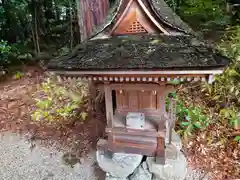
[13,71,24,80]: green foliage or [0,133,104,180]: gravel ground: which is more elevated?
[13,71,24,80]: green foliage

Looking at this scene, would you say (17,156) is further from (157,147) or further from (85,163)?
(157,147)

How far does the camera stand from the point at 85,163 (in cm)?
404

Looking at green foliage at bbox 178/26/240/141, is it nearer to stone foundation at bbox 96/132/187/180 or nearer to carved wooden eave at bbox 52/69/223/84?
stone foundation at bbox 96/132/187/180

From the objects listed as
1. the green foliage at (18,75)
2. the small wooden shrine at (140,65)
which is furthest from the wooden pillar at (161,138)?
the green foliage at (18,75)

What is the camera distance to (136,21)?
2666 millimetres

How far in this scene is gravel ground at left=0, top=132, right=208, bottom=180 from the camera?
385cm

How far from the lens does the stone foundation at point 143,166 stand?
129 inches

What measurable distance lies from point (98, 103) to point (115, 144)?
5.03 feet

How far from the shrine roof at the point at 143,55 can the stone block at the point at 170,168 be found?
182cm

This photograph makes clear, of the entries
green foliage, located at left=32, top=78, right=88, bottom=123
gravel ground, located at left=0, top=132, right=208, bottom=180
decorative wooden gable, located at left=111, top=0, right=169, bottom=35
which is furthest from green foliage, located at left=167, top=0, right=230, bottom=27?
gravel ground, located at left=0, top=132, right=208, bottom=180

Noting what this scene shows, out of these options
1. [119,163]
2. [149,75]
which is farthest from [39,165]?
[149,75]

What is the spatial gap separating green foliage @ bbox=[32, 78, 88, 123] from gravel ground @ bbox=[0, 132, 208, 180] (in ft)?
2.81

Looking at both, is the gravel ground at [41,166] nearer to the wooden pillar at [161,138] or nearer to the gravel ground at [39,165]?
the gravel ground at [39,165]

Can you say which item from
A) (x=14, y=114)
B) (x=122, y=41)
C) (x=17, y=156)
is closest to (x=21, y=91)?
(x=14, y=114)
